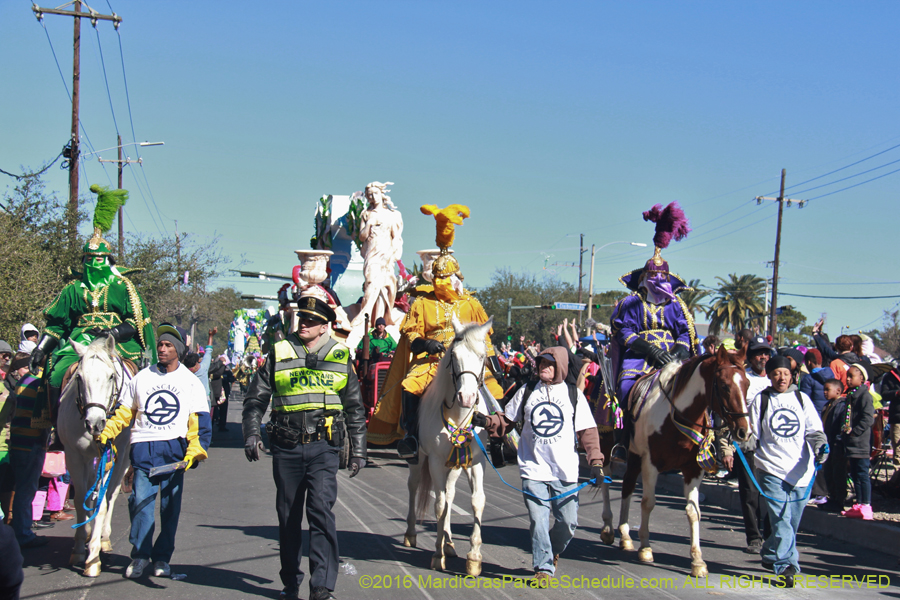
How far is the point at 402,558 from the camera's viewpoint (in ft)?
24.3

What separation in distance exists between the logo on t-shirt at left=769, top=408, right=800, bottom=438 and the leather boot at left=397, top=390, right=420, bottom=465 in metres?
3.29

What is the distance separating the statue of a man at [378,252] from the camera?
1770 cm

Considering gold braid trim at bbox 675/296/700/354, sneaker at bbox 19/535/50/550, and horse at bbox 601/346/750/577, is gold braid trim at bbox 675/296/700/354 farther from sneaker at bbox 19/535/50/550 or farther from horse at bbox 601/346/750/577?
sneaker at bbox 19/535/50/550

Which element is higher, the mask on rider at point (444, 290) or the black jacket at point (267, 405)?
the mask on rider at point (444, 290)

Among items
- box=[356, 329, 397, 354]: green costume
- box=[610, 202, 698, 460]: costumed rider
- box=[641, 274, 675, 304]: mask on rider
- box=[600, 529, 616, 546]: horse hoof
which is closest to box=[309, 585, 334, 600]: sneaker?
box=[600, 529, 616, 546]: horse hoof

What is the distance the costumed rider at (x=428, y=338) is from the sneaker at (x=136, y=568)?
2421mm

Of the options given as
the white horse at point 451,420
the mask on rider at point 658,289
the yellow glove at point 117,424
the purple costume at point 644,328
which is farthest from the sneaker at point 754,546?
the yellow glove at point 117,424

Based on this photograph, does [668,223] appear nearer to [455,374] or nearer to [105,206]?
[455,374]

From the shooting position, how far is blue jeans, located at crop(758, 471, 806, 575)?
6895 mm

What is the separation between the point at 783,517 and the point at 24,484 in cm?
701

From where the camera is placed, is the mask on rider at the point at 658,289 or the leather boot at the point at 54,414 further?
the mask on rider at the point at 658,289

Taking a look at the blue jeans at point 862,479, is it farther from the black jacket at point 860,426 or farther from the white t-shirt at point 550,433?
the white t-shirt at point 550,433

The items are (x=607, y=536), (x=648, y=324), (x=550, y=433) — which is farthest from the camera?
(x=648, y=324)

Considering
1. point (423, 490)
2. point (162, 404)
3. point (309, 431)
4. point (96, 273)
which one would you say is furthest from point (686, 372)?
point (96, 273)
